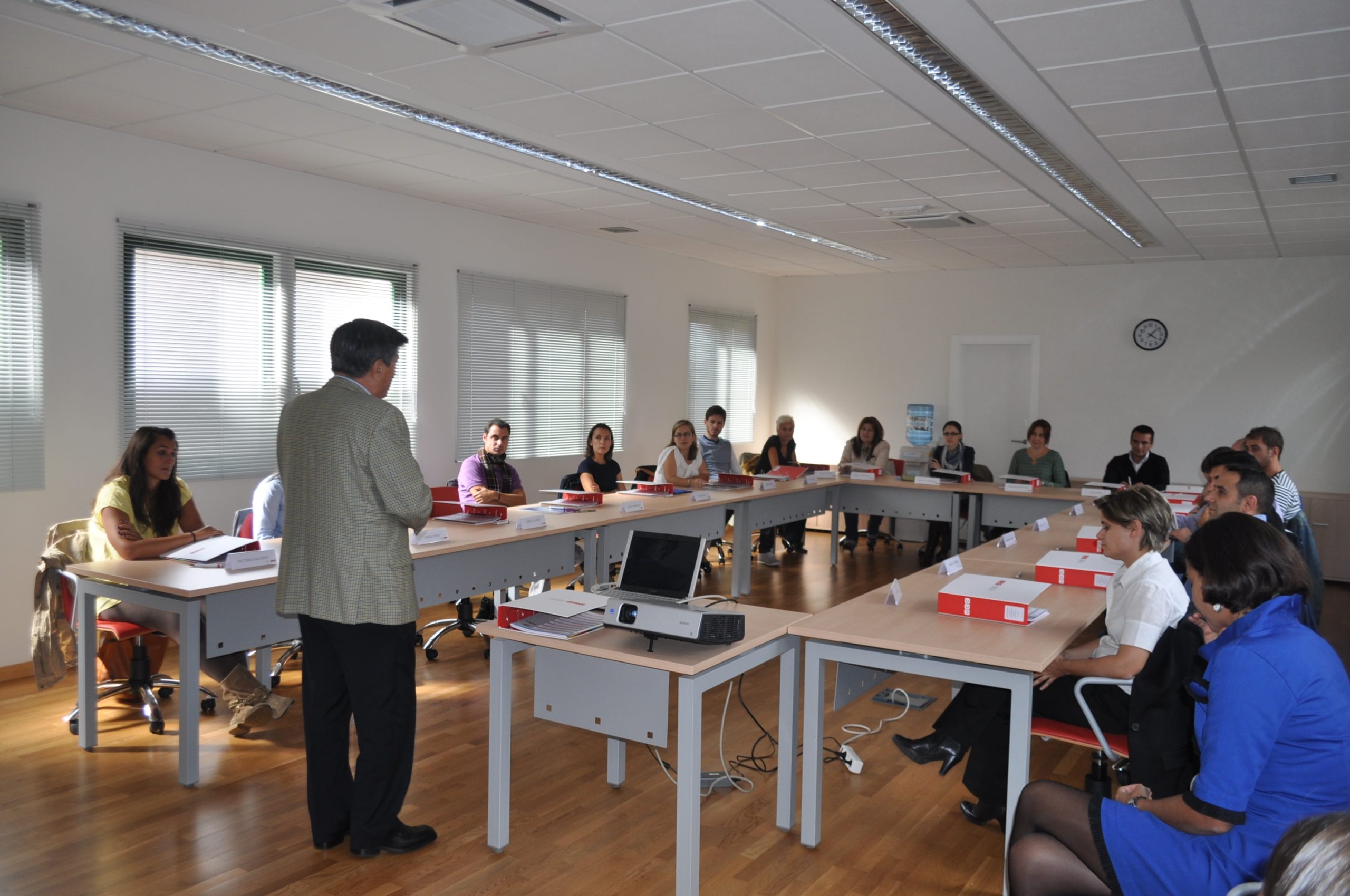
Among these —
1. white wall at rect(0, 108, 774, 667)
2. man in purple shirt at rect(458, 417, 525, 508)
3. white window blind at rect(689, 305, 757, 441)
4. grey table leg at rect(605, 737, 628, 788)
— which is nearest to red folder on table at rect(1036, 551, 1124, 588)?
grey table leg at rect(605, 737, 628, 788)

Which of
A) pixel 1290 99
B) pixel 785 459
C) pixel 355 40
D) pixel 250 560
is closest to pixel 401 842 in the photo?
pixel 250 560

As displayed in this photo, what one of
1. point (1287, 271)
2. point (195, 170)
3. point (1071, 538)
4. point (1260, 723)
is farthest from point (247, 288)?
point (1287, 271)

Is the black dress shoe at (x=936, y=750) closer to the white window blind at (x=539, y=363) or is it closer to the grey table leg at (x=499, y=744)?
the grey table leg at (x=499, y=744)

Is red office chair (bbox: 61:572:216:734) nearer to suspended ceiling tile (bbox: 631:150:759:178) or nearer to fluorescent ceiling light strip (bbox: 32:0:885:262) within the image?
fluorescent ceiling light strip (bbox: 32:0:885:262)

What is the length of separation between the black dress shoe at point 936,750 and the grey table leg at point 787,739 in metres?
0.36

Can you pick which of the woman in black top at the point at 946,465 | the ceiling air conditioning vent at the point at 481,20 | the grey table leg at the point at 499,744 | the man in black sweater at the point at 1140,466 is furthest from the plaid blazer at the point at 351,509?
the man in black sweater at the point at 1140,466

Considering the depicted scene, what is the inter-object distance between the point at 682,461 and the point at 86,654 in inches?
171

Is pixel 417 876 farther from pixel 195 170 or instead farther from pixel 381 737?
pixel 195 170

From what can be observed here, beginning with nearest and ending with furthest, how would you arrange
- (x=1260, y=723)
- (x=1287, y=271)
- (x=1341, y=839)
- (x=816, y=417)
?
(x=1341, y=839) → (x=1260, y=723) → (x=1287, y=271) → (x=816, y=417)

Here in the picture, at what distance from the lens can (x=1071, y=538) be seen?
5.09 meters

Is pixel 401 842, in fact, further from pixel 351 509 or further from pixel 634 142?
pixel 634 142

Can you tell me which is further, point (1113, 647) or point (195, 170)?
point (195, 170)

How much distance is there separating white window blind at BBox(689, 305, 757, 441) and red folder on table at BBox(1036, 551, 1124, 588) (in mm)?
5946

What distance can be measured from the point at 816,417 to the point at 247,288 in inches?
268
